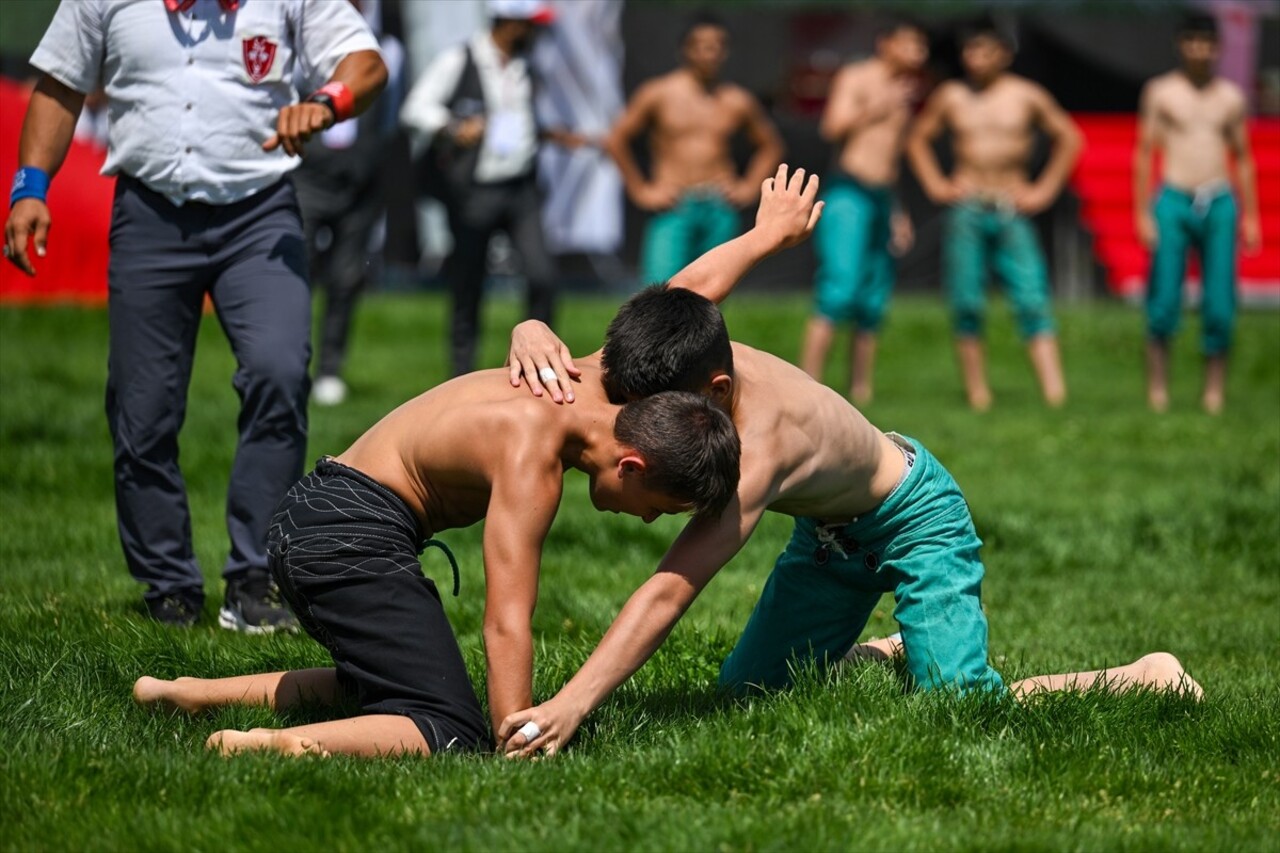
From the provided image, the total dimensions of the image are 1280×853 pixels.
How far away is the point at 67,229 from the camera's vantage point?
13664 millimetres

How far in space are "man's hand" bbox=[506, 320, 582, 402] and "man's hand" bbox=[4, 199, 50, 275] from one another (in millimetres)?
1841

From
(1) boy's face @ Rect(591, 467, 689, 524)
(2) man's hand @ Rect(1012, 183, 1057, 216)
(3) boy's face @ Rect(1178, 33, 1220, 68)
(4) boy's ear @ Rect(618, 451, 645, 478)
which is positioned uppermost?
(3) boy's face @ Rect(1178, 33, 1220, 68)

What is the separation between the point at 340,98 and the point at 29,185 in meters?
0.99

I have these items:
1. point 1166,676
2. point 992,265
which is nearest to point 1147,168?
point 992,265

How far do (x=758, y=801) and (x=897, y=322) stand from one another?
39.4 ft

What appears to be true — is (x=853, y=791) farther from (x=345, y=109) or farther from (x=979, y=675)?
(x=345, y=109)

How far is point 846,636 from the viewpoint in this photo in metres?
4.89

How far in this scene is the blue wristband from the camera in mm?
5543

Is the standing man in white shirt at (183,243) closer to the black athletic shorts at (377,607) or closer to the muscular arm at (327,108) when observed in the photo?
the muscular arm at (327,108)

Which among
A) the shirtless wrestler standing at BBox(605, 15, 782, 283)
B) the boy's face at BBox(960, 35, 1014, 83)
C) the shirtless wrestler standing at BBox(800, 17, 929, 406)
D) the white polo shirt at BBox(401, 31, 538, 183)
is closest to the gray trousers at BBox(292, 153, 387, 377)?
the white polo shirt at BBox(401, 31, 538, 183)

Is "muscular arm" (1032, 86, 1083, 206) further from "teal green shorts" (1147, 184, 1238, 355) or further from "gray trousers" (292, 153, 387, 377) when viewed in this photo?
"gray trousers" (292, 153, 387, 377)

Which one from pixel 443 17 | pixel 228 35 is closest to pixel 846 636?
pixel 228 35

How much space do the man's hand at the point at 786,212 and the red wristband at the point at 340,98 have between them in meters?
1.36

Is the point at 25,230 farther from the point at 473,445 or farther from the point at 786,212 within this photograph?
the point at 786,212
